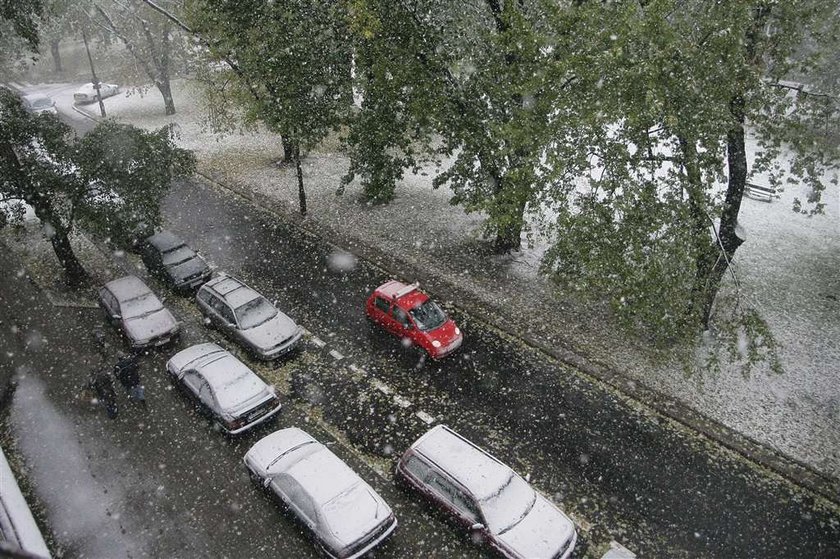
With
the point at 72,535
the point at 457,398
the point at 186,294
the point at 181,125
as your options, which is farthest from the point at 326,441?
the point at 181,125

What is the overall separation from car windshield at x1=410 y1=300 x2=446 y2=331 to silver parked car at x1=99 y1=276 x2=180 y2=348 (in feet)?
22.8

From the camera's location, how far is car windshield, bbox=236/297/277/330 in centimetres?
1593

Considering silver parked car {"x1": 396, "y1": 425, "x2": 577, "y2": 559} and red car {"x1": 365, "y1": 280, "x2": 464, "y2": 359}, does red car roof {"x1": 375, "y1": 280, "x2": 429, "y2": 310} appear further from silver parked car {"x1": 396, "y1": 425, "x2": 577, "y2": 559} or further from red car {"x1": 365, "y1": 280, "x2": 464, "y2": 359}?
silver parked car {"x1": 396, "y1": 425, "x2": 577, "y2": 559}

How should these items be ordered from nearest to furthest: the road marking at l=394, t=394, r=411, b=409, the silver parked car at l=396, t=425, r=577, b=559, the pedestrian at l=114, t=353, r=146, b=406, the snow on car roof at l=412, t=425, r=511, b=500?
the silver parked car at l=396, t=425, r=577, b=559 → the snow on car roof at l=412, t=425, r=511, b=500 → the pedestrian at l=114, t=353, r=146, b=406 → the road marking at l=394, t=394, r=411, b=409

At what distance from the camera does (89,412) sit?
14.2 m

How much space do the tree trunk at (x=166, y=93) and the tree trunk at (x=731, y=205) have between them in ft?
106

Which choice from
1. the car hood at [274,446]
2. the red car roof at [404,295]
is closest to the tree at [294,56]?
the red car roof at [404,295]

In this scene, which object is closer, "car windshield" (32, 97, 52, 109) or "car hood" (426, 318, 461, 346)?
"car hood" (426, 318, 461, 346)

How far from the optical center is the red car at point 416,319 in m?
15.5

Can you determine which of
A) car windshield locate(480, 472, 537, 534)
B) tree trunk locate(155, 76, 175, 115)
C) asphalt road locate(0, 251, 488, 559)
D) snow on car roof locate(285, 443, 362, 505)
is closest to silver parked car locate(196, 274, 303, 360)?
asphalt road locate(0, 251, 488, 559)

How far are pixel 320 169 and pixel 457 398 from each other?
666 inches

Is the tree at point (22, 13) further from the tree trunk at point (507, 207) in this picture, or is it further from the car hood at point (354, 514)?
the car hood at point (354, 514)

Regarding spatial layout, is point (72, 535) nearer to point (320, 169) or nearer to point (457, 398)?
point (457, 398)

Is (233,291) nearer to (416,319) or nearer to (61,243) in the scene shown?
(416,319)
